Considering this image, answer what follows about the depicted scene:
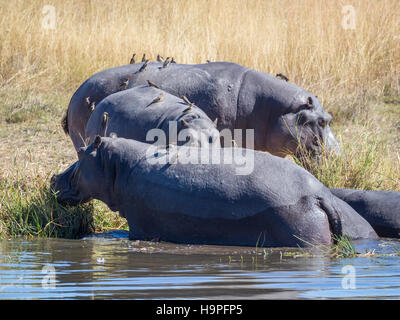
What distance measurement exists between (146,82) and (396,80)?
5.01 meters

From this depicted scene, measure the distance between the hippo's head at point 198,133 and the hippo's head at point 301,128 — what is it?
5.36 feet

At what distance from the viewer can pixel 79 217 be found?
294 inches

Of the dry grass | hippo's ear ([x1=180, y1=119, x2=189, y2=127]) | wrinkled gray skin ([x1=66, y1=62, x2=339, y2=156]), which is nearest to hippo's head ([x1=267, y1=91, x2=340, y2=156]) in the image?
wrinkled gray skin ([x1=66, y1=62, x2=339, y2=156])

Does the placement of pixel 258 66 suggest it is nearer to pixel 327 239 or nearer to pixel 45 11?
pixel 45 11

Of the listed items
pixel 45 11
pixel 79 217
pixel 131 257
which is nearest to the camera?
pixel 131 257

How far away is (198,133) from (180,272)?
2018 millimetres

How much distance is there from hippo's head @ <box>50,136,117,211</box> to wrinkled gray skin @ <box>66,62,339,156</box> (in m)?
1.83

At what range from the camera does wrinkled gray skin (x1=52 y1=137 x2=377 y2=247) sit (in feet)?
21.3

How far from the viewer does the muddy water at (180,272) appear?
15.8 ft

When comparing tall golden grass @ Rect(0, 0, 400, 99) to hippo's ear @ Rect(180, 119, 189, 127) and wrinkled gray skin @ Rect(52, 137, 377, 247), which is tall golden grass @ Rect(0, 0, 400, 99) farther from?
wrinkled gray skin @ Rect(52, 137, 377, 247)

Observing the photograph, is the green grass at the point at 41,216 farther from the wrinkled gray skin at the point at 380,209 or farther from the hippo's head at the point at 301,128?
the hippo's head at the point at 301,128

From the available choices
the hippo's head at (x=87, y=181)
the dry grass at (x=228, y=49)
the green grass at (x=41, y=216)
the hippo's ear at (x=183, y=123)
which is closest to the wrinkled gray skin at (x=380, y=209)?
the hippo's ear at (x=183, y=123)

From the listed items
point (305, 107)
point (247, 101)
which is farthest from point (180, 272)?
point (305, 107)
